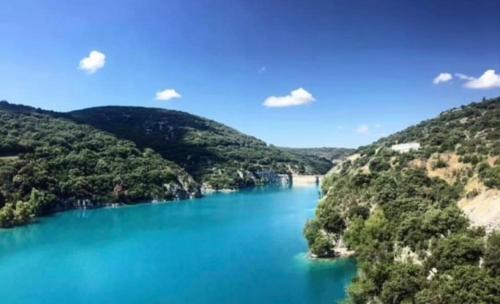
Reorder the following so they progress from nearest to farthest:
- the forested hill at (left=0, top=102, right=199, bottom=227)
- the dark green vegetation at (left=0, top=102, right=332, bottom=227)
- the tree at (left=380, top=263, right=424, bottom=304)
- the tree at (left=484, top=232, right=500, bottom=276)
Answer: the tree at (left=484, top=232, right=500, bottom=276) → the tree at (left=380, top=263, right=424, bottom=304) → the forested hill at (left=0, top=102, right=199, bottom=227) → the dark green vegetation at (left=0, top=102, right=332, bottom=227)

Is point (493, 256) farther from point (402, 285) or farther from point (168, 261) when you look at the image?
point (168, 261)

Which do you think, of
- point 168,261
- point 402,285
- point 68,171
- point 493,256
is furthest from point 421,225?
point 68,171

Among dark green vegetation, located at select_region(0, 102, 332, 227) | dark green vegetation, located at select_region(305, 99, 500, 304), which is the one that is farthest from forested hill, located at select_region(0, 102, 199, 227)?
dark green vegetation, located at select_region(305, 99, 500, 304)

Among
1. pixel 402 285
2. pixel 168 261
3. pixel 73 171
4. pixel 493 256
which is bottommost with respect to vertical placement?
pixel 168 261

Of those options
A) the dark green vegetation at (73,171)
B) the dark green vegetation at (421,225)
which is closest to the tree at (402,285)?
the dark green vegetation at (421,225)

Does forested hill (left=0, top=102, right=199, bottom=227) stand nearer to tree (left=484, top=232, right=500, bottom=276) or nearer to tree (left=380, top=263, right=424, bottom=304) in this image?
tree (left=380, top=263, right=424, bottom=304)
